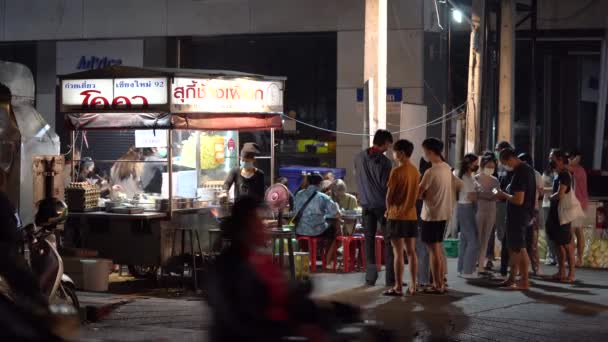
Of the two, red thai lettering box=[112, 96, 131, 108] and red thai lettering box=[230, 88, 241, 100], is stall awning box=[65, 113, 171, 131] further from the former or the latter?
red thai lettering box=[230, 88, 241, 100]

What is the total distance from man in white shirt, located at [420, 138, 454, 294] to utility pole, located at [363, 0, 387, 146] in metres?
3.14

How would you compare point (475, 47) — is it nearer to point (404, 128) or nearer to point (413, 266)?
point (404, 128)

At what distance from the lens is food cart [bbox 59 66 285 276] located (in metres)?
12.9

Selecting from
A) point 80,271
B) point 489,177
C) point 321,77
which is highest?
point 321,77

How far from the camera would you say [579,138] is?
1068 inches

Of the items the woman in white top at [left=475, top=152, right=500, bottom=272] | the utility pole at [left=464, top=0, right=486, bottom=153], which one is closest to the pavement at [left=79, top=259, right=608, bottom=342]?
the woman in white top at [left=475, top=152, right=500, bottom=272]

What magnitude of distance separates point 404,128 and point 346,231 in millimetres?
2643

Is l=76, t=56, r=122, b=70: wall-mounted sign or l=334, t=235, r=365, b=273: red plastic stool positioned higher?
l=76, t=56, r=122, b=70: wall-mounted sign

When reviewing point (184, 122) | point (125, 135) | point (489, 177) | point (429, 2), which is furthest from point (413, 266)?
point (429, 2)

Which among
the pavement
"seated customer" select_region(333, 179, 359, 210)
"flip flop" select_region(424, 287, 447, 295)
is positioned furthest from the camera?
"seated customer" select_region(333, 179, 359, 210)

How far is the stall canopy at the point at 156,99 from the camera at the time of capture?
13.0 metres

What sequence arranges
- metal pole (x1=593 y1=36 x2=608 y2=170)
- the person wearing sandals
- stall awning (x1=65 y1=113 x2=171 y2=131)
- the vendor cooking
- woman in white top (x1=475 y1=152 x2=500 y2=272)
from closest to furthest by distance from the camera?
the person wearing sandals < stall awning (x1=65 y1=113 x2=171 y2=131) < woman in white top (x1=475 y1=152 x2=500 y2=272) < the vendor cooking < metal pole (x1=593 y1=36 x2=608 y2=170)

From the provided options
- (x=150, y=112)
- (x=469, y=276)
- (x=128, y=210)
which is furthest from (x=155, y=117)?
(x=469, y=276)

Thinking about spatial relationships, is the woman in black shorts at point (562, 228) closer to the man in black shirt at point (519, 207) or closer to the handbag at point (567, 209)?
the handbag at point (567, 209)
